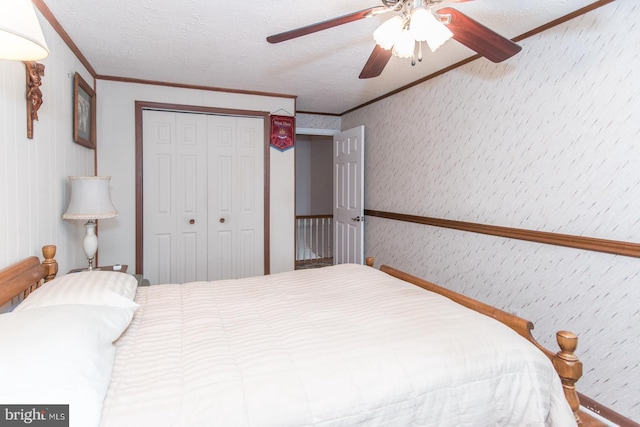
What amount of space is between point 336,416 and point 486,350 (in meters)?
0.64

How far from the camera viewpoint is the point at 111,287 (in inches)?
61.5

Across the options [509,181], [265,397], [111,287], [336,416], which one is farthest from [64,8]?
[509,181]

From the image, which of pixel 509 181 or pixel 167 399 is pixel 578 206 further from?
pixel 167 399

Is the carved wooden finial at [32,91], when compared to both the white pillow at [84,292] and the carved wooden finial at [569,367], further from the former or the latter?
the carved wooden finial at [569,367]

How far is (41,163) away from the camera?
2.02 meters

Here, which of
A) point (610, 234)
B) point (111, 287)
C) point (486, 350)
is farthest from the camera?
point (610, 234)

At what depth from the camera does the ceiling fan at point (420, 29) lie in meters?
1.54

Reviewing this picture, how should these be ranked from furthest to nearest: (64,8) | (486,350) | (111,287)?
(64,8), (111,287), (486,350)

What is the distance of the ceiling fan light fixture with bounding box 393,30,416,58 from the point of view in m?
1.63

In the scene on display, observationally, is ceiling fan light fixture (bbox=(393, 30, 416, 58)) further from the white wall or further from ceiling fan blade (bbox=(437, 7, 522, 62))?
the white wall

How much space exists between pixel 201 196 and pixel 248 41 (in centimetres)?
181

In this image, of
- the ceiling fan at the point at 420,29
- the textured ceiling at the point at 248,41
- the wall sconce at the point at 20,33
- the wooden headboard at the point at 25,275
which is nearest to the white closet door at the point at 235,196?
the textured ceiling at the point at 248,41

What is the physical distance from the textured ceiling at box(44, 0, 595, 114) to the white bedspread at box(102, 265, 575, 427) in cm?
171

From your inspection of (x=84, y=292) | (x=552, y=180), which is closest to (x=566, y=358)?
(x=552, y=180)
